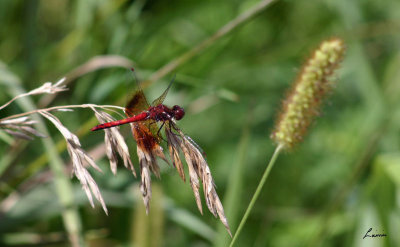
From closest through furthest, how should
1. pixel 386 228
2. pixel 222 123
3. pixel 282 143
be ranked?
1. pixel 282 143
2. pixel 386 228
3. pixel 222 123

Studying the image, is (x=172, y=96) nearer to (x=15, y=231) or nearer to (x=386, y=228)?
(x=15, y=231)

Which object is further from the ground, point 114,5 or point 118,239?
point 114,5

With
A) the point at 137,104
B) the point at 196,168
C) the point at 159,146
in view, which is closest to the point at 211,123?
the point at 137,104

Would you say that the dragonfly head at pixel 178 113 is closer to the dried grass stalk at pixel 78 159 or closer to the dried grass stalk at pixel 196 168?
the dried grass stalk at pixel 196 168

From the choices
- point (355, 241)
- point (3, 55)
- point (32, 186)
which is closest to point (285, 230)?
point (355, 241)

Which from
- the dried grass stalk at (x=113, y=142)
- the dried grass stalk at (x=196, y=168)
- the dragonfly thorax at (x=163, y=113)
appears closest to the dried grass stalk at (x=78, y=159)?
the dried grass stalk at (x=113, y=142)

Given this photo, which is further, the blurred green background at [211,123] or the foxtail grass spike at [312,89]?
the blurred green background at [211,123]

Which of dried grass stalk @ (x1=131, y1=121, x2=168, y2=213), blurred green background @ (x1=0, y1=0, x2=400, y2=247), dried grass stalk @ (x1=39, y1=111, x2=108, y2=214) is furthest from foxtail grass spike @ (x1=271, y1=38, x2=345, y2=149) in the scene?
dried grass stalk @ (x1=39, y1=111, x2=108, y2=214)
